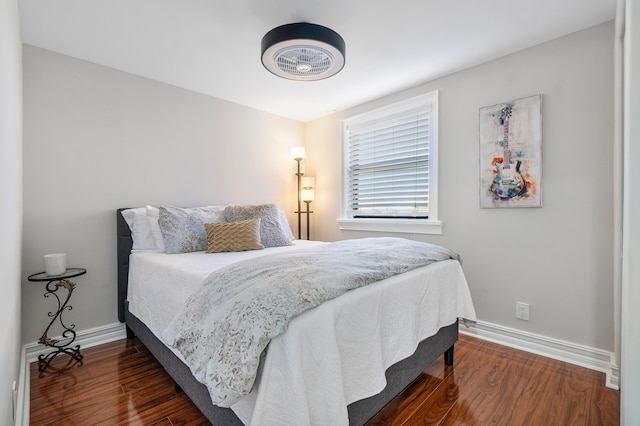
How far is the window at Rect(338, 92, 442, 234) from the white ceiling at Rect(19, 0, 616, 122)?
419mm

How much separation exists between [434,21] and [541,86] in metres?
1.00

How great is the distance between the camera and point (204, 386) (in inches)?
53.2

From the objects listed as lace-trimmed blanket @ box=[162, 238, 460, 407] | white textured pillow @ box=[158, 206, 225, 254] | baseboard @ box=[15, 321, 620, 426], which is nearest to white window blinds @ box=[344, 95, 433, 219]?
baseboard @ box=[15, 321, 620, 426]

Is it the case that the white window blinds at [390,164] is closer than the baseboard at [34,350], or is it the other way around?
the baseboard at [34,350]

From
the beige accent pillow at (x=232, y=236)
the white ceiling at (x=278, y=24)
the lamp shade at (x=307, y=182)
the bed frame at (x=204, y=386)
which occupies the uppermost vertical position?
→ the white ceiling at (x=278, y=24)

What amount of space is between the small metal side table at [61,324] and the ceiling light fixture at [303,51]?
2042 millimetres

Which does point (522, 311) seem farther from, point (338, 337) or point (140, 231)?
point (140, 231)

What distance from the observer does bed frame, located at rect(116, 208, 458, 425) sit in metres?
1.30

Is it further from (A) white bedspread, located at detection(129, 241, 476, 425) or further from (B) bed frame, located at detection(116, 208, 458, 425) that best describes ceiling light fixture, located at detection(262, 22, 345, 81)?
(B) bed frame, located at detection(116, 208, 458, 425)

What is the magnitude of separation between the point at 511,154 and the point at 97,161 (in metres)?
3.40

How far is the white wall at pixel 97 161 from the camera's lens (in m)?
2.27

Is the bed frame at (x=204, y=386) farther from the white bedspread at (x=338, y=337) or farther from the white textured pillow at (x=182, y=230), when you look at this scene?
the white textured pillow at (x=182, y=230)

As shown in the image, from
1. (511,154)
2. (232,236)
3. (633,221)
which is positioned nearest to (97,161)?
(232,236)

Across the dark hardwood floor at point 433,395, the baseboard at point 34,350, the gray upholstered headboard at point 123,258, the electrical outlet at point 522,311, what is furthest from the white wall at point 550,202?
the baseboard at point 34,350
